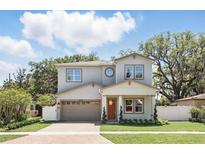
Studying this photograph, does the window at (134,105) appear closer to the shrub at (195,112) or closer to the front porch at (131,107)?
the front porch at (131,107)

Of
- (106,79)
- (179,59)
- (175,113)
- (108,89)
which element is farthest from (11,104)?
(179,59)

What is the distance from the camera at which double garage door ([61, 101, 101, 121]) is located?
108 feet

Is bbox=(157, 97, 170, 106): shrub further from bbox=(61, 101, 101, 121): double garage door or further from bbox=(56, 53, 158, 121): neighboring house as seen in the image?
bbox=(61, 101, 101, 121): double garage door

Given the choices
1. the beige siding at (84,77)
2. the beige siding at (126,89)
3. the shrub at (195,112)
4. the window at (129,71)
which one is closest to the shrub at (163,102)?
the shrub at (195,112)

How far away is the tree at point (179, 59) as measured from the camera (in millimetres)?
44562

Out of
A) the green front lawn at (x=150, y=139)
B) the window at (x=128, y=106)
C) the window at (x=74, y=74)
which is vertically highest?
the window at (x=74, y=74)

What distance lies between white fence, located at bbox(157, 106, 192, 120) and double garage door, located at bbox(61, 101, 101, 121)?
19.2 ft

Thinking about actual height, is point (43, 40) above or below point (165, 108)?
above

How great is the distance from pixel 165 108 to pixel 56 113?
32.9ft

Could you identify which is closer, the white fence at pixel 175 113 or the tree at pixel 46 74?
the white fence at pixel 175 113

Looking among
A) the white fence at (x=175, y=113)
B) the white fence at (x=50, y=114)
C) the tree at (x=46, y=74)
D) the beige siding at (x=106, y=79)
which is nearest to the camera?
the white fence at (x=50, y=114)
